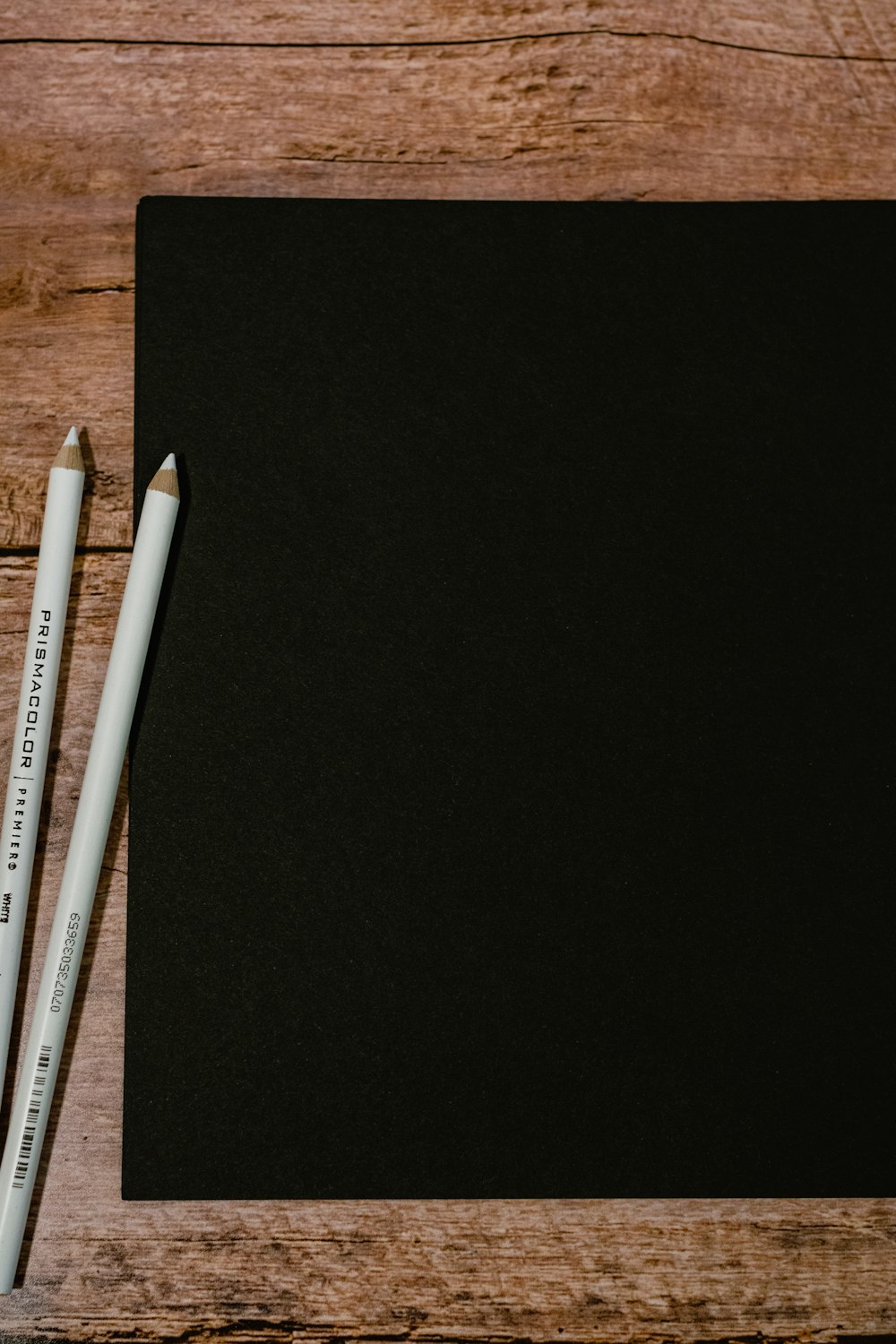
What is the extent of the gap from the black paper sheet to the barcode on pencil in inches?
1.7

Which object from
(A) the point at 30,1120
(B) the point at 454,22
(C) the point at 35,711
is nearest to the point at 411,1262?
(A) the point at 30,1120

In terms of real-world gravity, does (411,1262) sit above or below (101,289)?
below

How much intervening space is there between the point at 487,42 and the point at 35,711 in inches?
18.1

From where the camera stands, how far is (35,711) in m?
0.49

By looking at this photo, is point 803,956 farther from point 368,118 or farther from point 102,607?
point 368,118

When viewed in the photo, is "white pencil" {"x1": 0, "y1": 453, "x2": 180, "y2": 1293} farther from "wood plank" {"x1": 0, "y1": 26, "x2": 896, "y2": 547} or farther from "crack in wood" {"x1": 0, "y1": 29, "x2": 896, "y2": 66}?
"crack in wood" {"x1": 0, "y1": 29, "x2": 896, "y2": 66}

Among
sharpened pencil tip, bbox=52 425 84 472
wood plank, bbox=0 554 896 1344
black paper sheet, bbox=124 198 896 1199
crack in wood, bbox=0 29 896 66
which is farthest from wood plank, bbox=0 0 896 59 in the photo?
wood plank, bbox=0 554 896 1344

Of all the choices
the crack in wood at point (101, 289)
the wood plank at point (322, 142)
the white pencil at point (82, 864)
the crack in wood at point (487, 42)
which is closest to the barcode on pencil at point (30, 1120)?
the white pencil at point (82, 864)

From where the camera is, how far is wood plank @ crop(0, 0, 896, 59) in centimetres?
56

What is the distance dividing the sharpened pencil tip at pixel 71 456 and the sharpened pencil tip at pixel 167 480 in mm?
40

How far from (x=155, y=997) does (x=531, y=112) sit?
0.54m

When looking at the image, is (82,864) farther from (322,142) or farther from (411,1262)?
(322,142)

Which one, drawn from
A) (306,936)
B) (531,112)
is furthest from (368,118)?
(306,936)

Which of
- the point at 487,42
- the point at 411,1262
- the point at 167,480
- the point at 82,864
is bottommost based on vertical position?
the point at 411,1262
